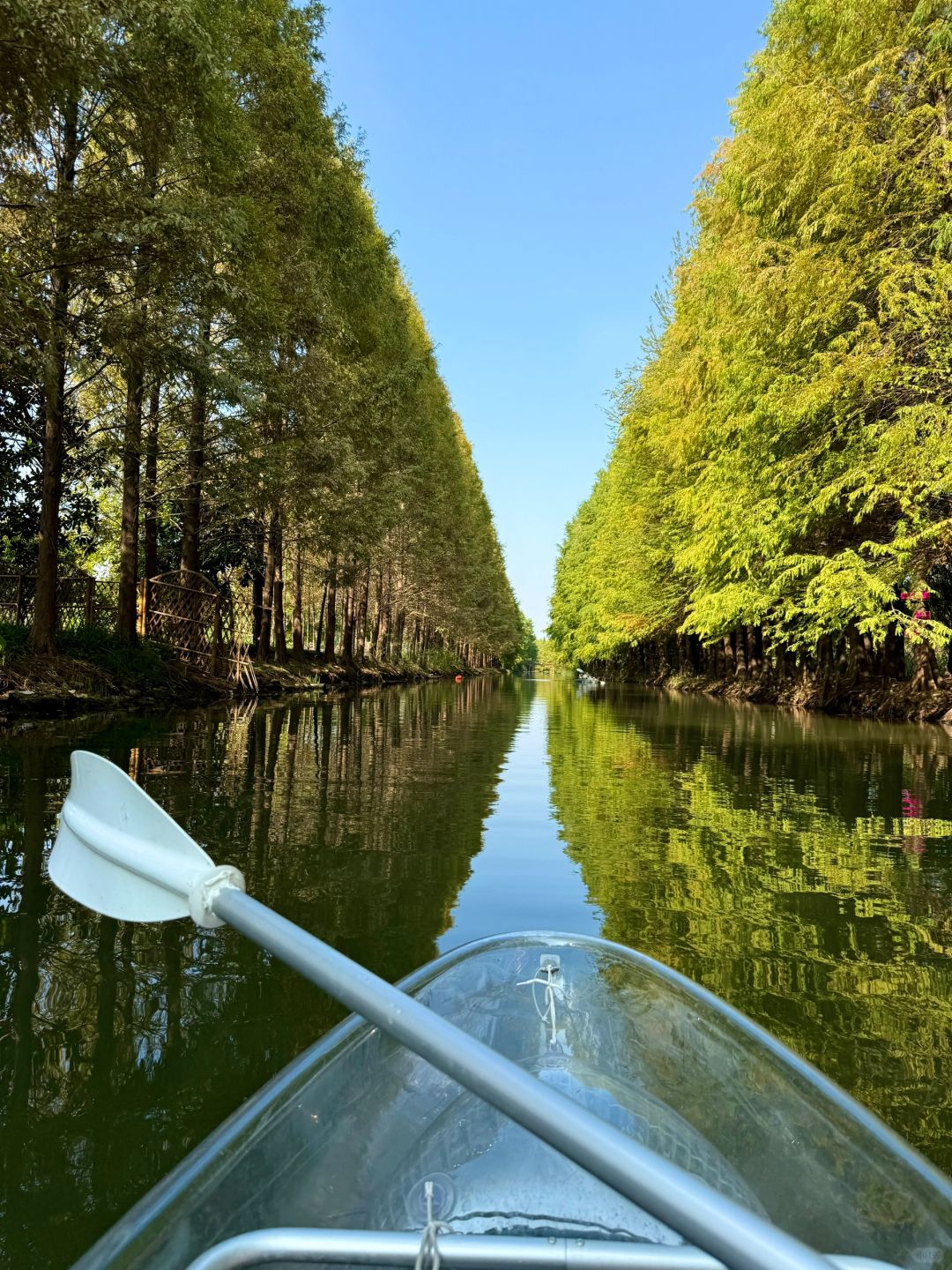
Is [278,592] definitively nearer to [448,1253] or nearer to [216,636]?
[216,636]

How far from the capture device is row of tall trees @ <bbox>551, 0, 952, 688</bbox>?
11.6 meters

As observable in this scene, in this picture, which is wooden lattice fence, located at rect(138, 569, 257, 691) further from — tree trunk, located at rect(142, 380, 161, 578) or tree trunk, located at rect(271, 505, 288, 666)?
tree trunk, located at rect(271, 505, 288, 666)

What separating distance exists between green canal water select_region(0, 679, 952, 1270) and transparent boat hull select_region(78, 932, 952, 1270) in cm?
45

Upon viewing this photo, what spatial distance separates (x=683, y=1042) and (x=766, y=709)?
18.8m

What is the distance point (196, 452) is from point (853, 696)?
47.5 ft

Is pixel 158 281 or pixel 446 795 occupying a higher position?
pixel 158 281

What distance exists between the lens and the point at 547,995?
2.01m

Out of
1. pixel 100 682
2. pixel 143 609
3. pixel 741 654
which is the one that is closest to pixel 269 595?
pixel 143 609

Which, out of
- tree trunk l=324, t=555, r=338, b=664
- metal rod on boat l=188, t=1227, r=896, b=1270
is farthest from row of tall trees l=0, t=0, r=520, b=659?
metal rod on boat l=188, t=1227, r=896, b=1270

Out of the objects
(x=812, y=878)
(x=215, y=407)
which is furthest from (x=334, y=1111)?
(x=215, y=407)

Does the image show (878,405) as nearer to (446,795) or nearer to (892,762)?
(892,762)

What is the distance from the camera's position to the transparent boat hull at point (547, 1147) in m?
1.30

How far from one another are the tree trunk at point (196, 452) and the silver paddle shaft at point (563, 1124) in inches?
404

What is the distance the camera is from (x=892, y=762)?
868 centimetres
